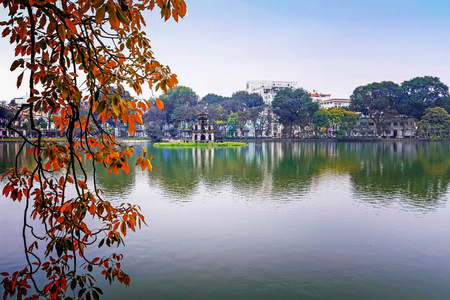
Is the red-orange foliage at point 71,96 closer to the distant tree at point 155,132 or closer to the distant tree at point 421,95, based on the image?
the distant tree at point 155,132

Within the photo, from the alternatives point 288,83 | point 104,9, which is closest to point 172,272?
point 104,9

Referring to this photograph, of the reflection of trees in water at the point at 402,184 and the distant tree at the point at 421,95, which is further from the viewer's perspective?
the distant tree at the point at 421,95

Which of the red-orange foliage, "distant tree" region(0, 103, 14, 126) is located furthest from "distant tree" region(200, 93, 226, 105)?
the red-orange foliage

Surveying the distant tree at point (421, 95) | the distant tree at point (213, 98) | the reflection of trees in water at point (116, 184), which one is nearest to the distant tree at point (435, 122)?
the distant tree at point (421, 95)

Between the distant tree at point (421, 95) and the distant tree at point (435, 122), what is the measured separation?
3594 mm

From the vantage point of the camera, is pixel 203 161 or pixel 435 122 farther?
pixel 435 122

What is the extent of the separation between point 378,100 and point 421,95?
10.5 m

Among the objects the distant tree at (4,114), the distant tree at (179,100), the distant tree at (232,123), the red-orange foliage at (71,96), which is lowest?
the red-orange foliage at (71,96)

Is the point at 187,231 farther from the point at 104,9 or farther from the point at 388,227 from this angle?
the point at 104,9

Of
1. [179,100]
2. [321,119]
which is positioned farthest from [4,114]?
[321,119]

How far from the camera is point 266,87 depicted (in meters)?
132

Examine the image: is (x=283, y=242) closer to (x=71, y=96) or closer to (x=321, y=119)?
(x=71, y=96)

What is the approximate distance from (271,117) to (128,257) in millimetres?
80009

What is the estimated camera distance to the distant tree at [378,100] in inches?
3145
